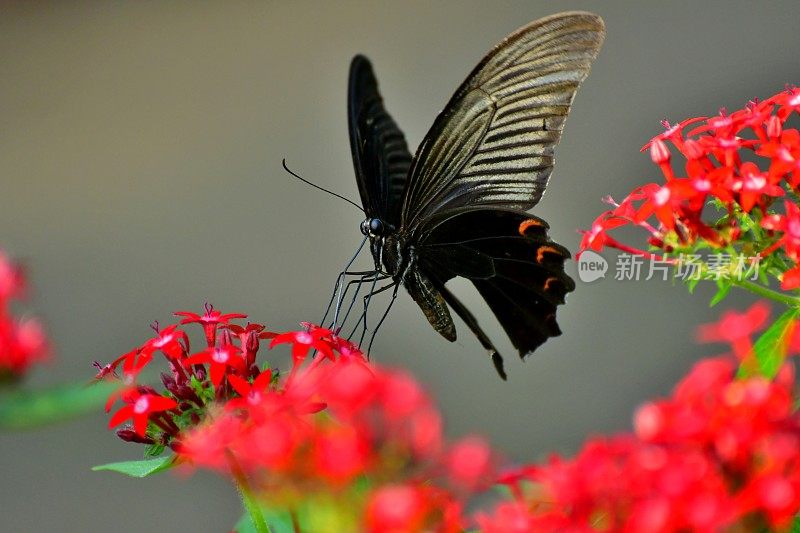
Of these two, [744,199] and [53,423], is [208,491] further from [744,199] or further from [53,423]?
[53,423]

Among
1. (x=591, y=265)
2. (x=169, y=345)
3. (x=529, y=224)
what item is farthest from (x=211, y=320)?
(x=591, y=265)

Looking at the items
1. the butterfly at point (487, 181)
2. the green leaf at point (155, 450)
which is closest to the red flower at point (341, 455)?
the green leaf at point (155, 450)

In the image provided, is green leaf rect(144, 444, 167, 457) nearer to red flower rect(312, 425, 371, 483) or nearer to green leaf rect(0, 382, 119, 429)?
red flower rect(312, 425, 371, 483)

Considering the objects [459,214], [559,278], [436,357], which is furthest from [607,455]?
[436,357]

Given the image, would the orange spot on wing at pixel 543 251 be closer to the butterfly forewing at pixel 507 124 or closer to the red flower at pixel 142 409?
the butterfly forewing at pixel 507 124

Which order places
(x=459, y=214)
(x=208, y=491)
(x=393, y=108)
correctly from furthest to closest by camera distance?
(x=393, y=108) → (x=208, y=491) → (x=459, y=214)

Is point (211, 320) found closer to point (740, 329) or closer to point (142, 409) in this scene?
point (142, 409)
